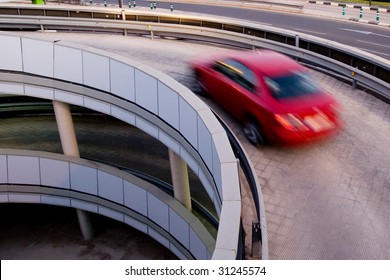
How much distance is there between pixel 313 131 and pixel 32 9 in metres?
16.6

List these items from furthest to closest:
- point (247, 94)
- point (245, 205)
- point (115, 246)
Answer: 1. point (115, 246)
2. point (247, 94)
3. point (245, 205)

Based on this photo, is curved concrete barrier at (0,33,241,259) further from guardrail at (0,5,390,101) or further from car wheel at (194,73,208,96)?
guardrail at (0,5,390,101)

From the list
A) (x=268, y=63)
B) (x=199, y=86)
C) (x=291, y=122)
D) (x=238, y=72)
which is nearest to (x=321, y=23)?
(x=199, y=86)

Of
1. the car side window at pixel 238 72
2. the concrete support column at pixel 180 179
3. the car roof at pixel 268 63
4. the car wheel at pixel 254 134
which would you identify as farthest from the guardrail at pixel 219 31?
the concrete support column at pixel 180 179

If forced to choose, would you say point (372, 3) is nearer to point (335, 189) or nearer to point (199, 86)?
point (199, 86)

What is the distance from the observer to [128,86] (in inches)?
514

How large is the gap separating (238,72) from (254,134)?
6.12ft

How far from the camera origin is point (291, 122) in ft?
37.0

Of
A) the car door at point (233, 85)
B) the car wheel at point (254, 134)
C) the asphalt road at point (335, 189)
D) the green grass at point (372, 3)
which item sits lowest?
the asphalt road at point (335, 189)

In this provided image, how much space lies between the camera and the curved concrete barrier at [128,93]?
9891 millimetres

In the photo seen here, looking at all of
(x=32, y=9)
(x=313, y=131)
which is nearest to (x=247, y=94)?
(x=313, y=131)

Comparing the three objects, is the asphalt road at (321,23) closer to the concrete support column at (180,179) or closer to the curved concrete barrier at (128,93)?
the concrete support column at (180,179)

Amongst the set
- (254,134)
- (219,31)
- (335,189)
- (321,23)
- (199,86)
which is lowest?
(335,189)

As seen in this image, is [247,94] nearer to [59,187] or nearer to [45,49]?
[45,49]
